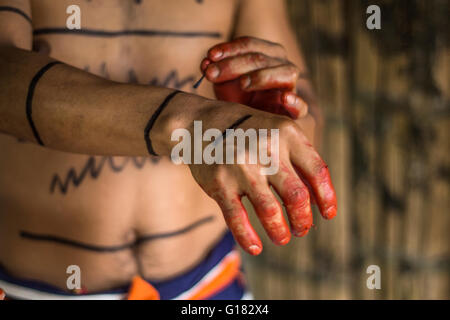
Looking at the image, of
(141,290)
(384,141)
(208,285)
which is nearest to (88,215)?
(141,290)

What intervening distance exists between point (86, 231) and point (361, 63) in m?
0.86

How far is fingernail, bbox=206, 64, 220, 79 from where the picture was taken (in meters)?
0.64

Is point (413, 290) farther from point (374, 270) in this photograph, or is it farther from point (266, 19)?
point (266, 19)

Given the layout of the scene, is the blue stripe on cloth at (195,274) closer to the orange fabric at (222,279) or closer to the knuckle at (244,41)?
the orange fabric at (222,279)

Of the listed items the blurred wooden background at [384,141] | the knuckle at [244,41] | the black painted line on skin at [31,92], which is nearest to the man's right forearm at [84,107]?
the black painted line on skin at [31,92]

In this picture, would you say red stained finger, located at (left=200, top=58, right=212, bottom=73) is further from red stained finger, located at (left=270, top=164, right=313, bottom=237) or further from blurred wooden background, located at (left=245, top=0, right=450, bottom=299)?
blurred wooden background, located at (left=245, top=0, right=450, bottom=299)

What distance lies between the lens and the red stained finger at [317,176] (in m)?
0.46

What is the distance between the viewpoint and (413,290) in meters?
1.28

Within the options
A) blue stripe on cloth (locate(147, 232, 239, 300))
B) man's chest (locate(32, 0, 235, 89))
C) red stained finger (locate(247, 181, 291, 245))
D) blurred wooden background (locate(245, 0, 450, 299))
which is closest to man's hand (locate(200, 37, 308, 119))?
man's chest (locate(32, 0, 235, 89))

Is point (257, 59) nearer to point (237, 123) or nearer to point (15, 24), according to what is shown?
point (237, 123)

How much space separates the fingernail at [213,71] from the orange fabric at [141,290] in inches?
15.0

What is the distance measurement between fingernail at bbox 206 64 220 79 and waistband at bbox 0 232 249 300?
37cm

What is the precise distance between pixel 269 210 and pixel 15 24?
0.47 metres

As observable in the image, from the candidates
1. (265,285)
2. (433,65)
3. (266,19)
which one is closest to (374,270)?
(265,285)
